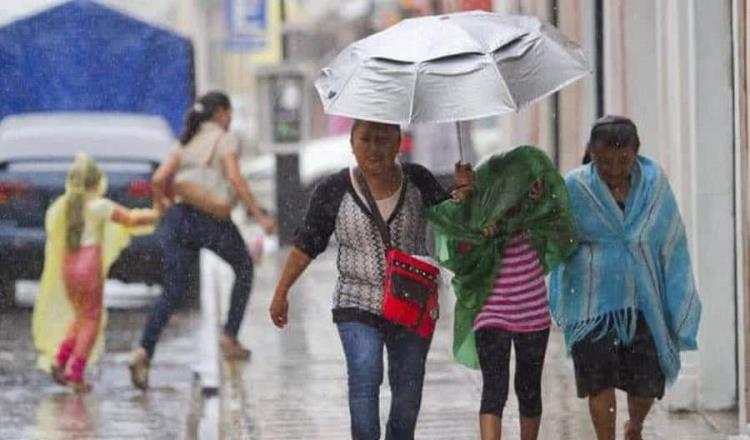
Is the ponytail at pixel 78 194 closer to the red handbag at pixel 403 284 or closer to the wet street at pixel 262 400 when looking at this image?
the wet street at pixel 262 400

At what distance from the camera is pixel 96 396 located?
12.8 metres

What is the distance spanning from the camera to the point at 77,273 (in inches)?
516

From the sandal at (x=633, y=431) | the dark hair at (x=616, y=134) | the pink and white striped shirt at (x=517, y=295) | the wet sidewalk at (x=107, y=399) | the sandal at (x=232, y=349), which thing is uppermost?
→ the dark hair at (x=616, y=134)

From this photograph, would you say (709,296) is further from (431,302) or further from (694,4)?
(431,302)

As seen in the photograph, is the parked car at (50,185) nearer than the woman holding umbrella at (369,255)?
No

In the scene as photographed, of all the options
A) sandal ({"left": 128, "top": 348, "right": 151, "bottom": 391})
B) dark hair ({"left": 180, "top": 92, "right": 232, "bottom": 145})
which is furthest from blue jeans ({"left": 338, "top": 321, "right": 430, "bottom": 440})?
dark hair ({"left": 180, "top": 92, "right": 232, "bottom": 145})

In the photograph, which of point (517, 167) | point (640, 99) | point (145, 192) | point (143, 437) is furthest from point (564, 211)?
point (145, 192)

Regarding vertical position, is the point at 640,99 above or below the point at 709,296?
above

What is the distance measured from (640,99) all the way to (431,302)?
4.56 meters

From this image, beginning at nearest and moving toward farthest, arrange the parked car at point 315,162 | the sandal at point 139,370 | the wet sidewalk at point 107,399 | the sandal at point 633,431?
1. the sandal at point 633,431
2. the wet sidewalk at point 107,399
3. the sandal at point 139,370
4. the parked car at point 315,162

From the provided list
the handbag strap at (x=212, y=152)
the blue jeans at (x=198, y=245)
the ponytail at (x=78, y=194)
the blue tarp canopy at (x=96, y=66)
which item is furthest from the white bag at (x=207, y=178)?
the blue tarp canopy at (x=96, y=66)

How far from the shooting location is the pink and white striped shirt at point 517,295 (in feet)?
28.2

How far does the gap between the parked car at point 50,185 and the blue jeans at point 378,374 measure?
29.2 feet

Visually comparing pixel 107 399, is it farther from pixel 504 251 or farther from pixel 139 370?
pixel 504 251
